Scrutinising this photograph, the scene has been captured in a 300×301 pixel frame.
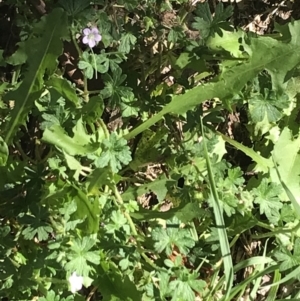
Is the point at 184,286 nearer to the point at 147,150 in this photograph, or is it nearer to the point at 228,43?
the point at 147,150

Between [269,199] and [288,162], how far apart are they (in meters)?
0.22

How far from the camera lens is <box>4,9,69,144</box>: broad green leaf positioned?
1.52m

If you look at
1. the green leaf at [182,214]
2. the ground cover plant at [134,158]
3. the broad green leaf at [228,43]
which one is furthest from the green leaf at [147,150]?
the broad green leaf at [228,43]

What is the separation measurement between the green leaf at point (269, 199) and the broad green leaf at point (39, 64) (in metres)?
0.61

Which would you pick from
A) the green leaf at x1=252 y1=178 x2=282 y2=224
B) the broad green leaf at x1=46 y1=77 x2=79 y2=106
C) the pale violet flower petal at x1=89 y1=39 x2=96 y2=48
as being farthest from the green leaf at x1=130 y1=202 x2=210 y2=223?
the pale violet flower petal at x1=89 y1=39 x2=96 y2=48

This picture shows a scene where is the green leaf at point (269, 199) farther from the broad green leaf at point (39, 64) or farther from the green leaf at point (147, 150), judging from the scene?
the broad green leaf at point (39, 64)

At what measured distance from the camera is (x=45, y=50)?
5.08 feet

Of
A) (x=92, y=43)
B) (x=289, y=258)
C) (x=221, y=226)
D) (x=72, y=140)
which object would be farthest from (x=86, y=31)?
(x=289, y=258)

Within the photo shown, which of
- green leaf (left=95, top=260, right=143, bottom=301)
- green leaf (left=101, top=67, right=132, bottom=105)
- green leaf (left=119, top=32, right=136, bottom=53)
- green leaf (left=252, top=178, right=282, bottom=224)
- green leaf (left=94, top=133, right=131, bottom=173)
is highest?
green leaf (left=119, top=32, right=136, bottom=53)

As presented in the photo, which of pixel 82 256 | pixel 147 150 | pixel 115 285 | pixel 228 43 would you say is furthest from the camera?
pixel 147 150

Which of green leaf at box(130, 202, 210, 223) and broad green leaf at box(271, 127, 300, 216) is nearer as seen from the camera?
green leaf at box(130, 202, 210, 223)

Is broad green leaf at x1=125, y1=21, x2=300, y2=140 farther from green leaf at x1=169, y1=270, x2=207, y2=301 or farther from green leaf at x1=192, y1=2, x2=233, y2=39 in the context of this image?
green leaf at x1=169, y1=270, x2=207, y2=301

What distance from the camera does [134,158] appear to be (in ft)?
6.15

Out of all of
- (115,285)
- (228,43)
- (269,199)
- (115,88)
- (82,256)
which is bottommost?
(115,285)
